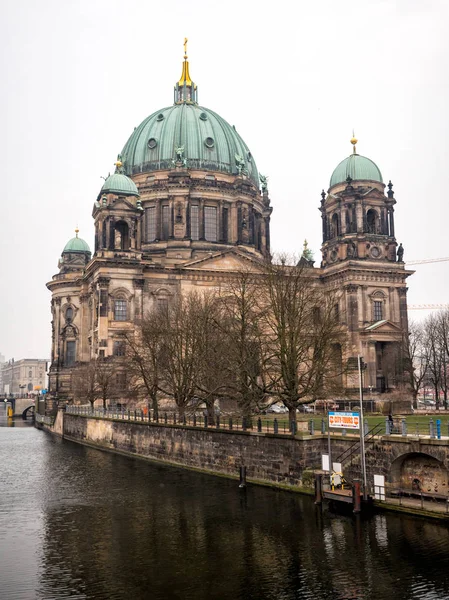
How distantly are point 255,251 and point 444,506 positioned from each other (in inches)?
2951

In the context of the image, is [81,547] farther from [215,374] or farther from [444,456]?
[215,374]

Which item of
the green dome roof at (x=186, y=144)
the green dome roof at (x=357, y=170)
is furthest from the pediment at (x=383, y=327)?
the green dome roof at (x=186, y=144)

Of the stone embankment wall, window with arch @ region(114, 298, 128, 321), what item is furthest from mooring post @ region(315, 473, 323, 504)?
window with arch @ region(114, 298, 128, 321)

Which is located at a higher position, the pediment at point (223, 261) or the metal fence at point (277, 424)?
the pediment at point (223, 261)

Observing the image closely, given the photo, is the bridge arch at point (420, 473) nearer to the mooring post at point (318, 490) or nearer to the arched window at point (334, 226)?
the mooring post at point (318, 490)

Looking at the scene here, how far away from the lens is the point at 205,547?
90.0 ft

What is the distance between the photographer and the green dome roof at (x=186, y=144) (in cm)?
10219

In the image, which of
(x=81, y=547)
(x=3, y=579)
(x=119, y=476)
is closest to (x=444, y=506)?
(x=81, y=547)

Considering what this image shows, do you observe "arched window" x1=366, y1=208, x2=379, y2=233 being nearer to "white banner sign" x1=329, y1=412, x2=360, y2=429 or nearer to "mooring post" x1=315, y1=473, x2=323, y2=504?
"white banner sign" x1=329, y1=412, x2=360, y2=429

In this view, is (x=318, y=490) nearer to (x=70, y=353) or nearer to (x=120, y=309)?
(x=120, y=309)

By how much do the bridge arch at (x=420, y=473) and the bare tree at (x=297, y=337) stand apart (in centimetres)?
1018

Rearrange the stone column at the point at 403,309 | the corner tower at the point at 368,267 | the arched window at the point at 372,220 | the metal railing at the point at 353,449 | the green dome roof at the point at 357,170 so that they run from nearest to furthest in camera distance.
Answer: the metal railing at the point at 353,449
the corner tower at the point at 368,267
the green dome roof at the point at 357,170
the stone column at the point at 403,309
the arched window at the point at 372,220

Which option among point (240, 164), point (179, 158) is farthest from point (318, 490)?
point (240, 164)

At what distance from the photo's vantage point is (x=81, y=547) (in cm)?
2777
